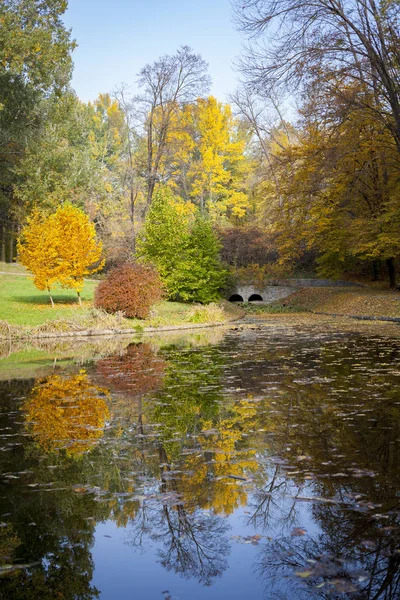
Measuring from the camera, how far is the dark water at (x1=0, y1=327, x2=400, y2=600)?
3.21 metres

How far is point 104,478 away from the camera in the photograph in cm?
485

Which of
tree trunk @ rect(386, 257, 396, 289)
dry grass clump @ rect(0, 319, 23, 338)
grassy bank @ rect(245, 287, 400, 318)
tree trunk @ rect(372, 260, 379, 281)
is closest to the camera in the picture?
dry grass clump @ rect(0, 319, 23, 338)

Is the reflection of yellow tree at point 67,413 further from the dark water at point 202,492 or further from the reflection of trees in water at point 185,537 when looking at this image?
the reflection of trees in water at point 185,537

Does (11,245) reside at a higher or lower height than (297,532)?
higher

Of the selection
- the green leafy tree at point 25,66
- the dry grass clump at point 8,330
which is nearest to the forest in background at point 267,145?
the green leafy tree at point 25,66

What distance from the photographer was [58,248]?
75.2 ft

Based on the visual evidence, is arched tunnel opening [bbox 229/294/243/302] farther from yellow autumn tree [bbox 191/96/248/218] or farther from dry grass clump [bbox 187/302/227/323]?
dry grass clump [bbox 187/302/227/323]

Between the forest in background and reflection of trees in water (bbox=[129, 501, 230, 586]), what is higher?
the forest in background

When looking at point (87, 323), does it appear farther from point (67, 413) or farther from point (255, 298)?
point (255, 298)

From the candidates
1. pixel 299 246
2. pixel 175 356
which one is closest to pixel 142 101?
pixel 299 246

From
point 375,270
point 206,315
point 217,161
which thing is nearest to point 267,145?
point 217,161

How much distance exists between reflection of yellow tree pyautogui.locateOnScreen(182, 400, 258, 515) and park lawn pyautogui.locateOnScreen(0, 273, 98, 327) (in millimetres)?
13756

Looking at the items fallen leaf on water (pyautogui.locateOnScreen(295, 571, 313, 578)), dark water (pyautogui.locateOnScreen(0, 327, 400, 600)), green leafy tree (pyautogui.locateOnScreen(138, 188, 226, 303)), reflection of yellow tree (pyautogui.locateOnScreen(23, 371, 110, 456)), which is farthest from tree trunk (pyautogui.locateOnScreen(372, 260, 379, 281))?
fallen leaf on water (pyautogui.locateOnScreen(295, 571, 313, 578))

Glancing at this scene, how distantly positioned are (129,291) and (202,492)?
17.7m
